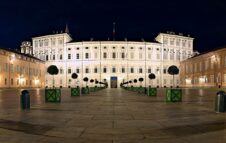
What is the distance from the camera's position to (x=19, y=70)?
254ft

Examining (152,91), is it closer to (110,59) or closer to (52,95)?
(52,95)

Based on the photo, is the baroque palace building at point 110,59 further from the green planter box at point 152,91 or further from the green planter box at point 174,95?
the green planter box at point 174,95

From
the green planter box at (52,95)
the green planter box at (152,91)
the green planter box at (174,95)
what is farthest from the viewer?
the green planter box at (152,91)

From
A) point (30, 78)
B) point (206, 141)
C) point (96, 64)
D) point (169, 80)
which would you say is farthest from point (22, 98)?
point (169, 80)

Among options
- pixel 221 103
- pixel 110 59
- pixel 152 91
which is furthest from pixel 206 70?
→ pixel 221 103

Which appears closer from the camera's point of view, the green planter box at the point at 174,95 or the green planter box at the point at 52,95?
the green planter box at the point at 52,95

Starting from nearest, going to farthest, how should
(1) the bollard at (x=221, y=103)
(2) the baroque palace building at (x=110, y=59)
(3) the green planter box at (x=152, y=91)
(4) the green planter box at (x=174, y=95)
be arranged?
1. (1) the bollard at (x=221, y=103)
2. (4) the green planter box at (x=174, y=95)
3. (3) the green planter box at (x=152, y=91)
4. (2) the baroque palace building at (x=110, y=59)

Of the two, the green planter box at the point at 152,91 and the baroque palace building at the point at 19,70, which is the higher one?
the baroque palace building at the point at 19,70

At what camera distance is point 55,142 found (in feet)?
18.5

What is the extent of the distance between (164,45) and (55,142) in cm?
9989

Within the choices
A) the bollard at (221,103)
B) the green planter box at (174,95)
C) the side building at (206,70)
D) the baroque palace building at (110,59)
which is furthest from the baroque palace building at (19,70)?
the bollard at (221,103)

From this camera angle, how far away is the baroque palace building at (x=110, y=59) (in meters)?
97.6

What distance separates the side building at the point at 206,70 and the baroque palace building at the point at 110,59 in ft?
31.1

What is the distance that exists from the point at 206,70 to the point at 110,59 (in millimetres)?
36186
